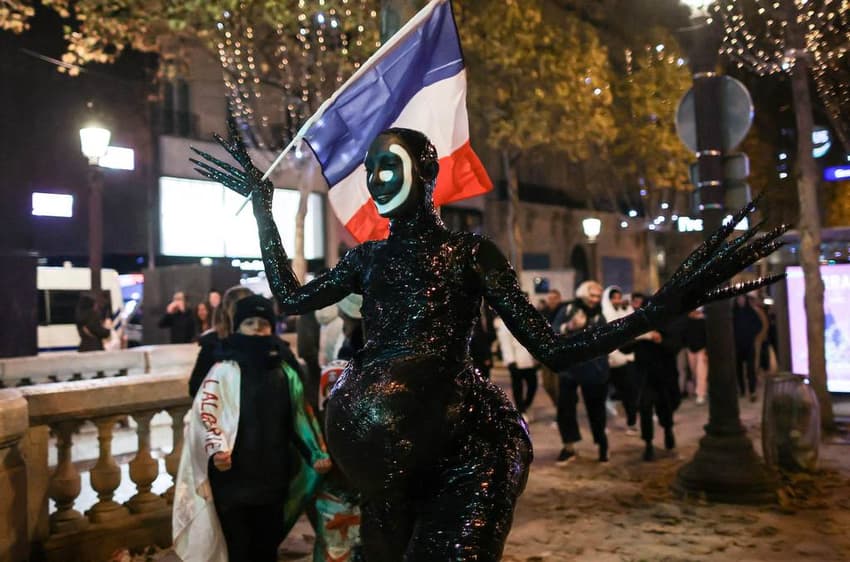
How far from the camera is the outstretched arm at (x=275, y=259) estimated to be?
110 inches

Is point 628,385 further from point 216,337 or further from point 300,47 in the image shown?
point 300,47

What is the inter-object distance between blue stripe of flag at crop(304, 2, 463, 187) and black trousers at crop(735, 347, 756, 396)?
1082cm

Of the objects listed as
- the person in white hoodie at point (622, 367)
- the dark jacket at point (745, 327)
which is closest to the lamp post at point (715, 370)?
the person in white hoodie at point (622, 367)

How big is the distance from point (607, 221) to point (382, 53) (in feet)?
151

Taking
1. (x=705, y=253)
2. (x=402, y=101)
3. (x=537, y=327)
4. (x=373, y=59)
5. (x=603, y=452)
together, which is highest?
(x=373, y=59)

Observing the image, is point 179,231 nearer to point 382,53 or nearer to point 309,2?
point 309,2

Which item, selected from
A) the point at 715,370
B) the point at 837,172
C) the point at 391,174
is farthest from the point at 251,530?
the point at 837,172

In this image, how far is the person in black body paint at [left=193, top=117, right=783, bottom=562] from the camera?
2217mm

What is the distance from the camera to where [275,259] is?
2.93 metres

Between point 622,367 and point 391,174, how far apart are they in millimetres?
7693

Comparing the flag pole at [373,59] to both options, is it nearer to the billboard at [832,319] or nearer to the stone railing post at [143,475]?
the stone railing post at [143,475]

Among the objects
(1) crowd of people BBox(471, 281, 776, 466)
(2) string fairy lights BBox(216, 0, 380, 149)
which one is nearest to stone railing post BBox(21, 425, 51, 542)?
(1) crowd of people BBox(471, 281, 776, 466)

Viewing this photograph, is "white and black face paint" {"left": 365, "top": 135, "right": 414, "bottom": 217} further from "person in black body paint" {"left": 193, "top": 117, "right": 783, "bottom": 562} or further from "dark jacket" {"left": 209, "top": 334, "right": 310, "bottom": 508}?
"dark jacket" {"left": 209, "top": 334, "right": 310, "bottom": 508}

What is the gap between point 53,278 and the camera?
1789 cm
